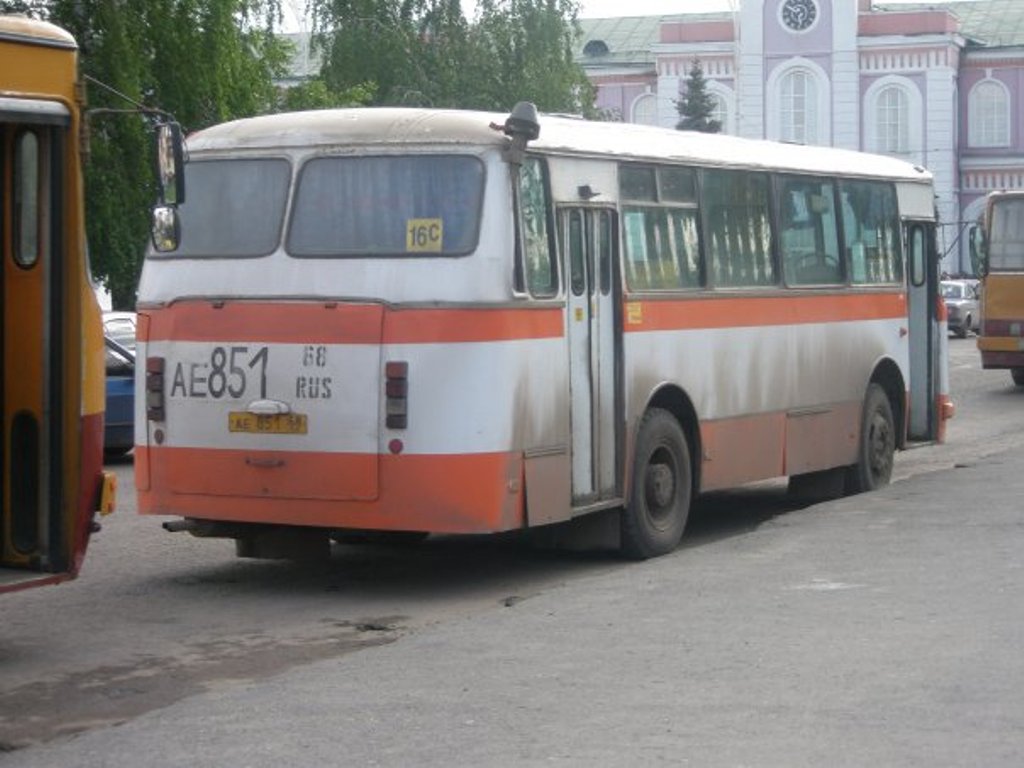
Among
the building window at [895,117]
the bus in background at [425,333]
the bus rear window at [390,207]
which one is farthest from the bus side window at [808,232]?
the building window at [895,117]

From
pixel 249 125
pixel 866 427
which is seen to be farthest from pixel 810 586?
pixel 866 427

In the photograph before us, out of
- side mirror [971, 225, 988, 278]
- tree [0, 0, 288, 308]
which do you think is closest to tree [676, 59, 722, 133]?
side mirror [971, 225, 988, 278]

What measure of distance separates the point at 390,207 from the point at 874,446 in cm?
639

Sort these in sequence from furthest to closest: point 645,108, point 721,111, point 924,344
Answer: point 645,108 < point 721,111 < point 924,344

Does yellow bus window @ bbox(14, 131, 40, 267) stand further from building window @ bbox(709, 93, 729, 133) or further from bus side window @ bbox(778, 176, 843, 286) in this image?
building window @ bbox(709, 93, 729, 133)

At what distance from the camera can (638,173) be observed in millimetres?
13883

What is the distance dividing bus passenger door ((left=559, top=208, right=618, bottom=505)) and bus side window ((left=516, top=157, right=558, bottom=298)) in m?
0.21

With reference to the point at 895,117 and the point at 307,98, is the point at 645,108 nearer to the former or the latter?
the point at 895,117

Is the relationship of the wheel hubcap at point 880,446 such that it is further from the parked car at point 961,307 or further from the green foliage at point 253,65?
the parked car at point 961,307

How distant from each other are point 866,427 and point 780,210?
7.18ft

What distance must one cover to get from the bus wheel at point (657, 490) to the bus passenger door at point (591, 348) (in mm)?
283

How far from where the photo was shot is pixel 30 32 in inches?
390

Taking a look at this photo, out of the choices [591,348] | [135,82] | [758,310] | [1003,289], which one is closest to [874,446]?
[758,310]

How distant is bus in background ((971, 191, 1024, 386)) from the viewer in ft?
107
